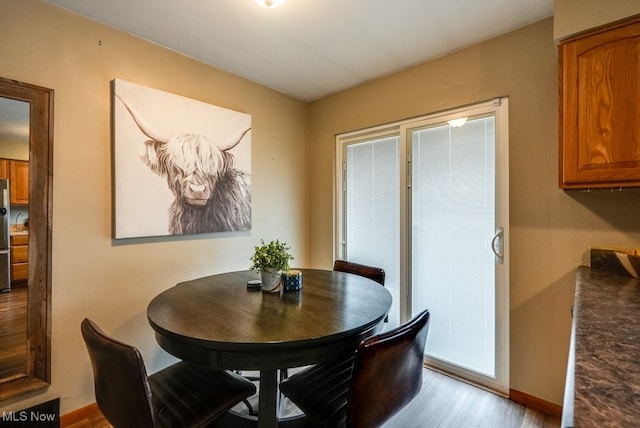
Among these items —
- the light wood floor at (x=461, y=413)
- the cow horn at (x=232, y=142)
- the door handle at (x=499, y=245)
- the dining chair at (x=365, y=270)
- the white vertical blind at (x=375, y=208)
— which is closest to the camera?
the light wood floor at (x=461, y=413)

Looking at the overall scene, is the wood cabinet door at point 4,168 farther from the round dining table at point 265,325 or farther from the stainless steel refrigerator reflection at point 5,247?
the round dining table at point 265,325

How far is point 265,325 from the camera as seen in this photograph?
124 centimetres

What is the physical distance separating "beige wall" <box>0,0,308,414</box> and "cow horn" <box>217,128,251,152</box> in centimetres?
39

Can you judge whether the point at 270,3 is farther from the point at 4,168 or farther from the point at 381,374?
the point at 381,374

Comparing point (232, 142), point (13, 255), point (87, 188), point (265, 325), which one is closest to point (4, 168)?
point (87, 188)

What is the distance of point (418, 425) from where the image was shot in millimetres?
1815

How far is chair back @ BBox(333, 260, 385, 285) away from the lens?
87.4 inches

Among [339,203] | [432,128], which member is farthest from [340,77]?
[339,203]

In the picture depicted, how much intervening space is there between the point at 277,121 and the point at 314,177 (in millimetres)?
708

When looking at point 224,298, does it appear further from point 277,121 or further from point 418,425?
point 277,121

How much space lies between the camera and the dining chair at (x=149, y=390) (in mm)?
1005

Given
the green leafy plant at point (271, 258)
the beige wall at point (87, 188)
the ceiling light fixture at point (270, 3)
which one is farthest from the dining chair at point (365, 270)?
the ceiling light fixture at point (270, 3)

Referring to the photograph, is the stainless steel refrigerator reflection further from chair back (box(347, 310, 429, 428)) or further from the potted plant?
chair back (box(347, 310, 429, 428))

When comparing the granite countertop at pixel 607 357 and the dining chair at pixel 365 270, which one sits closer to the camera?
the granite countertop at pixel 607 357
